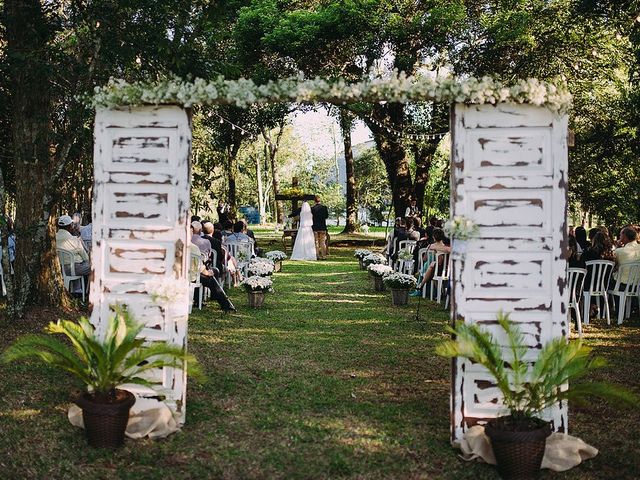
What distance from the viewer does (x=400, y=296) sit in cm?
1113

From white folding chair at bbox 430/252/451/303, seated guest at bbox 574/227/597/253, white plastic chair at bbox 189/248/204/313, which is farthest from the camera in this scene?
seated guest at bbox 574/227/597/253

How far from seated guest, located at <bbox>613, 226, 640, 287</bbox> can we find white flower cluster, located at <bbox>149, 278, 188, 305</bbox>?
7.24 metres

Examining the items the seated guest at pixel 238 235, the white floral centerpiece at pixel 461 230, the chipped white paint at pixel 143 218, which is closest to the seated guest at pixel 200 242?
the seated guest at pixel 238 235

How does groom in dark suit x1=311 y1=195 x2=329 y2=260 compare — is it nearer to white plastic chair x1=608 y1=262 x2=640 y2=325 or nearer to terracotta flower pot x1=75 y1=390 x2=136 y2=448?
white plastic chair x1=608 y1=262 x2=640 y2=325

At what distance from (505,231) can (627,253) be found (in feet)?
19.2

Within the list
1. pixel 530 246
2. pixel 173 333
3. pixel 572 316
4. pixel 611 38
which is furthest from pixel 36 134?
pixel 611 38

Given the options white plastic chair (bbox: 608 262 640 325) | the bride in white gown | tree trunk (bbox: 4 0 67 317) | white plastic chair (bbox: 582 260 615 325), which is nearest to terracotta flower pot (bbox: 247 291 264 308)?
tree trunk (bbox: 4 0 67 317)

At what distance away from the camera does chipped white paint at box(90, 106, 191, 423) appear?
4973mm

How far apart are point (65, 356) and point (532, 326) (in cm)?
339

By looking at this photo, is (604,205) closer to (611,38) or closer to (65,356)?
(611,38)

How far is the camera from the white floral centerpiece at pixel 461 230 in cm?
462

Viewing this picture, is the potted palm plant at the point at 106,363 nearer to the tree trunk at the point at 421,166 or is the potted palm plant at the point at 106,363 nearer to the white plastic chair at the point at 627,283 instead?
the white plastic chair at the point at 627,283

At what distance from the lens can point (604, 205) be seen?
19812mm

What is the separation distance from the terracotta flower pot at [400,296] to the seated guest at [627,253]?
3307 mm
